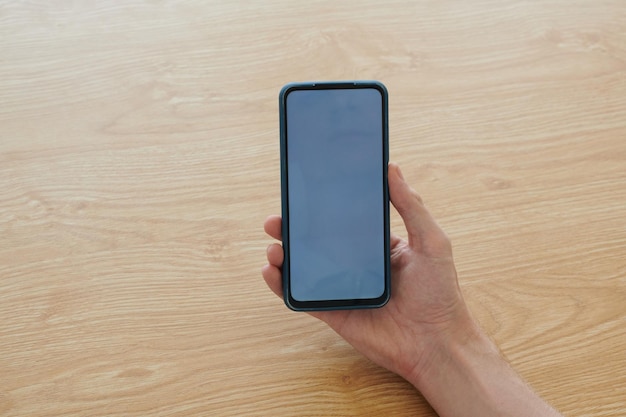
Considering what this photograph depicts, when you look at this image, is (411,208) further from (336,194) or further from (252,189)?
(252,189)

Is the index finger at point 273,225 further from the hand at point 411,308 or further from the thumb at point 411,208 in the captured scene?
the thumb at point 411,208

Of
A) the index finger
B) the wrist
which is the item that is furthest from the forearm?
the index finger

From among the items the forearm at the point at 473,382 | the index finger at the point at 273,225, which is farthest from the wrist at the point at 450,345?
the index finger at the point at 273,225

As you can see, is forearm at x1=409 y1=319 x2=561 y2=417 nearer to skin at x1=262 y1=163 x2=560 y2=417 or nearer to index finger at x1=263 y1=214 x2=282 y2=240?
skin at x1=262 y1=163 x2=560 y2=417

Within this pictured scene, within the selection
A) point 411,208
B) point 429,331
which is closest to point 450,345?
point 429,331

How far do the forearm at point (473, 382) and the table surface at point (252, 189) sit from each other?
0.02 m

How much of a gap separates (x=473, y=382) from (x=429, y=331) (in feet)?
0.20

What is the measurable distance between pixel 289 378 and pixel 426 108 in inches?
13.4

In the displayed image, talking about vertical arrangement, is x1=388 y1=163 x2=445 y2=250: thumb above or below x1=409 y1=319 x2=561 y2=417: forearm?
above

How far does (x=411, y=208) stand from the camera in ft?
1.95

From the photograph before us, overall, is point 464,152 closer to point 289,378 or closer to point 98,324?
point 289,378

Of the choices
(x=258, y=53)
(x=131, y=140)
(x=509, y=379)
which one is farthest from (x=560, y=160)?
(x=131, y=140)

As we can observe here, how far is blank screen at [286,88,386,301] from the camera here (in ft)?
1.91

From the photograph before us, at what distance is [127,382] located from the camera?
61 cm
